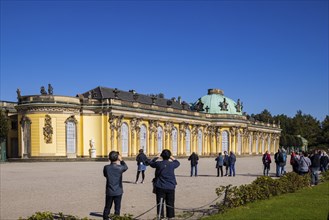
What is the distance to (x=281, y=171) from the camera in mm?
28438

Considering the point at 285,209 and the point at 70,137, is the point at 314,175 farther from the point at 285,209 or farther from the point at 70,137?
the point at 70,137

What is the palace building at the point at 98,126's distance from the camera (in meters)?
51.2

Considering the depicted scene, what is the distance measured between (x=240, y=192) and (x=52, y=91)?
4281cm

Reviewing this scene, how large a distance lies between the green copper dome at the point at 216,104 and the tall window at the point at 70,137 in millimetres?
36109

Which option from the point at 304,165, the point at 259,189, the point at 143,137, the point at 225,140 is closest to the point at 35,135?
the point at 143,137

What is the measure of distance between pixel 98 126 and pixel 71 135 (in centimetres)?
375

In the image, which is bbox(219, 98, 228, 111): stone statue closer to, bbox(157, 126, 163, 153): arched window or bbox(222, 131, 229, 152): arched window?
bbox(222, 131, 229, 152): arched window

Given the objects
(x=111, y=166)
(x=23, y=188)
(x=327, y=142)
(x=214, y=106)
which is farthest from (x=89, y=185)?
(x=327, y=142)

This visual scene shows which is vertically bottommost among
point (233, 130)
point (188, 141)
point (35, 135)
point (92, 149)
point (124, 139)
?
point (92, 149)

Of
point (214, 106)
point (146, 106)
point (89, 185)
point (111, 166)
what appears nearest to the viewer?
point (111, 166)

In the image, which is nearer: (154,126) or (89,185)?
(89,185)

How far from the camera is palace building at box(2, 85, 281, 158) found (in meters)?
51.2

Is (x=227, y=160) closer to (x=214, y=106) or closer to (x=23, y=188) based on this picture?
(x=23, y=188)

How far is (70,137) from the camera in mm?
52938
